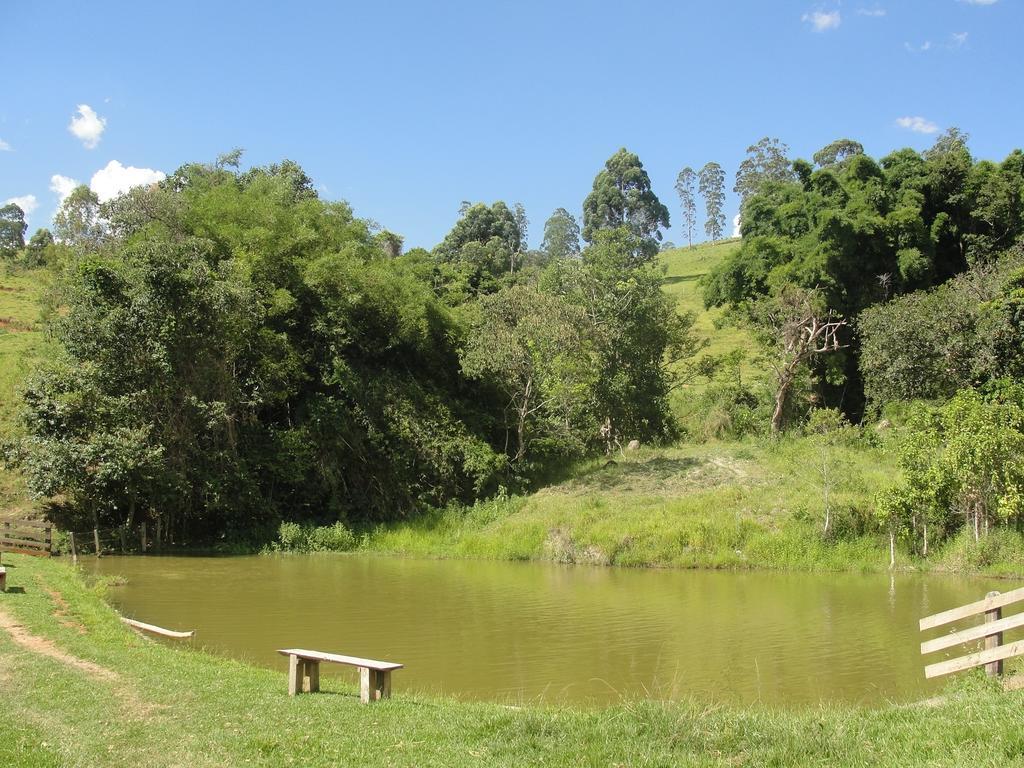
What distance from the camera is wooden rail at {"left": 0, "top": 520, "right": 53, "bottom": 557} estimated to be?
2261 cm

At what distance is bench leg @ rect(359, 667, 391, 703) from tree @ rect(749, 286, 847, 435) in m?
24.4

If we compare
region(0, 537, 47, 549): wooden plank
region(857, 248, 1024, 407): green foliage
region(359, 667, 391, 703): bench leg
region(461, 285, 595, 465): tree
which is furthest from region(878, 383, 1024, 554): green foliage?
region(0, 537, 47, 549): wooden plank

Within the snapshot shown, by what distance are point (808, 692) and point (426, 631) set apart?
Answer: 6.95 meters

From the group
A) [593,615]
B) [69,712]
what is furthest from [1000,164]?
[69,712]

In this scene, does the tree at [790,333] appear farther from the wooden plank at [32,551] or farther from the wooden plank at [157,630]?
the wooden plank at [32,551]

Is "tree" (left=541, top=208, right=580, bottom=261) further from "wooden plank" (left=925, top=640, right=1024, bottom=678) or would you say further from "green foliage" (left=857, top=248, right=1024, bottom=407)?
"wooden plank" (left=925, top=640, right=1024, bottom=678)

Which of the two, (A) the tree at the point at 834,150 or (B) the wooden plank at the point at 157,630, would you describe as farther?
(A) the tree at the point at 834,150

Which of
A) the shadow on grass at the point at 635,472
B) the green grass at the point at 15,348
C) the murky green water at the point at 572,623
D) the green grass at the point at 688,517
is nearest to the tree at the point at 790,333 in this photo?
the green grass at the point at 688,517

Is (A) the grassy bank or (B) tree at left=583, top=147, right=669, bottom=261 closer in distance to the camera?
(A) the grassy bank

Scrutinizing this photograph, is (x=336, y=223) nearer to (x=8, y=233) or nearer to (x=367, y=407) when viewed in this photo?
(x=367, y=407)

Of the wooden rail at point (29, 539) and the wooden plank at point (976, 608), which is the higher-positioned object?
the wooden plank at point (976, 608)

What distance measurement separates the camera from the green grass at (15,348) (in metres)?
26.6

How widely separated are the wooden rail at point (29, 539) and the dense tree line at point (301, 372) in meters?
1.10

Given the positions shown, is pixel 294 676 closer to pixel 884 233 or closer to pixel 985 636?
pixel 985 636
